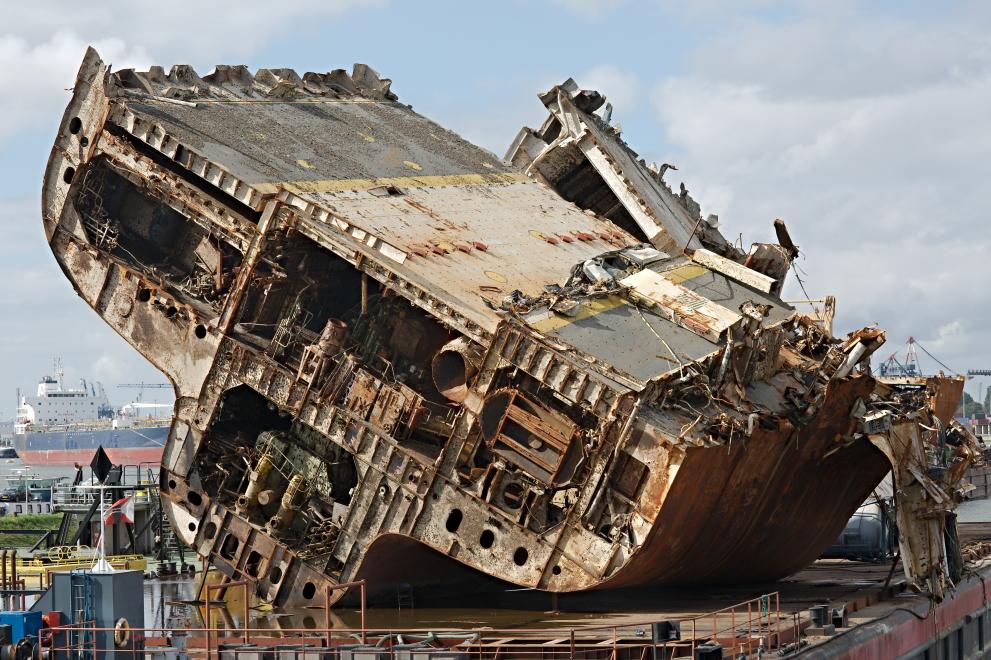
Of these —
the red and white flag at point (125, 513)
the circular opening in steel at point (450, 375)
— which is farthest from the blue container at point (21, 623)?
the red and white flag at point (125, 513)

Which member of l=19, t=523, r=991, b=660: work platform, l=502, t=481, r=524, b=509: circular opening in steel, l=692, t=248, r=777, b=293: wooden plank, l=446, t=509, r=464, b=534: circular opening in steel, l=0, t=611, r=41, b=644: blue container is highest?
l=692, t=248, r=777, b=293: wooden plank

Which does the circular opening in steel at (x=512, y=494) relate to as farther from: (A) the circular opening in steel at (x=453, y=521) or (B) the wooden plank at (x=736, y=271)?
(B) the wooden plank at (x=736, y=271)

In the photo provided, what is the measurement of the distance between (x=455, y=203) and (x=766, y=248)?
22.5ft

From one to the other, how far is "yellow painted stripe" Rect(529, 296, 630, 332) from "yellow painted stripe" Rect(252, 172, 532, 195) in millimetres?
6180

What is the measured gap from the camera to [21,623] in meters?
22.7

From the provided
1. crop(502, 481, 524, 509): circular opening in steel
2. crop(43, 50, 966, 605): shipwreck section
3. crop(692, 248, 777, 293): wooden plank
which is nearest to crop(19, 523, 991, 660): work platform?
crop(43, 50, 966, 605): shipwreck section

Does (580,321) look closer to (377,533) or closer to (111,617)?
(377,533)

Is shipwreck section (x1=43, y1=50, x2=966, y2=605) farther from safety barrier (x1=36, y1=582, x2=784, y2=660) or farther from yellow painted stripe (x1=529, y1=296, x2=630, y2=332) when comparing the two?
safety barrier (x1=36, y1=582, x2=784, y2=660)

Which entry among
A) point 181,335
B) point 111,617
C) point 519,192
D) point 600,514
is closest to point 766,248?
point 519,192

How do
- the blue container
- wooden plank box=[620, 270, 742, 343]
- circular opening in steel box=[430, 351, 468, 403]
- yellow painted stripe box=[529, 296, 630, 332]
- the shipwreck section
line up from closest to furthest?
1. the blue container
2. the shipwreck section
3. yellow painted stripe box=[529, 296, 630, 332]
4. circular opening in steel box=[430, 351, 468, 403]
5. wooden plank box=[620, 270, 742, 343]

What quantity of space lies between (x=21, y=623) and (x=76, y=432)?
436 feet

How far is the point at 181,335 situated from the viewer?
31094 millimetres

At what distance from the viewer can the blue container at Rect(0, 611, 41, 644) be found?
22688mm

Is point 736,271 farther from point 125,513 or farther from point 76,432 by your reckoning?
point 76,432
